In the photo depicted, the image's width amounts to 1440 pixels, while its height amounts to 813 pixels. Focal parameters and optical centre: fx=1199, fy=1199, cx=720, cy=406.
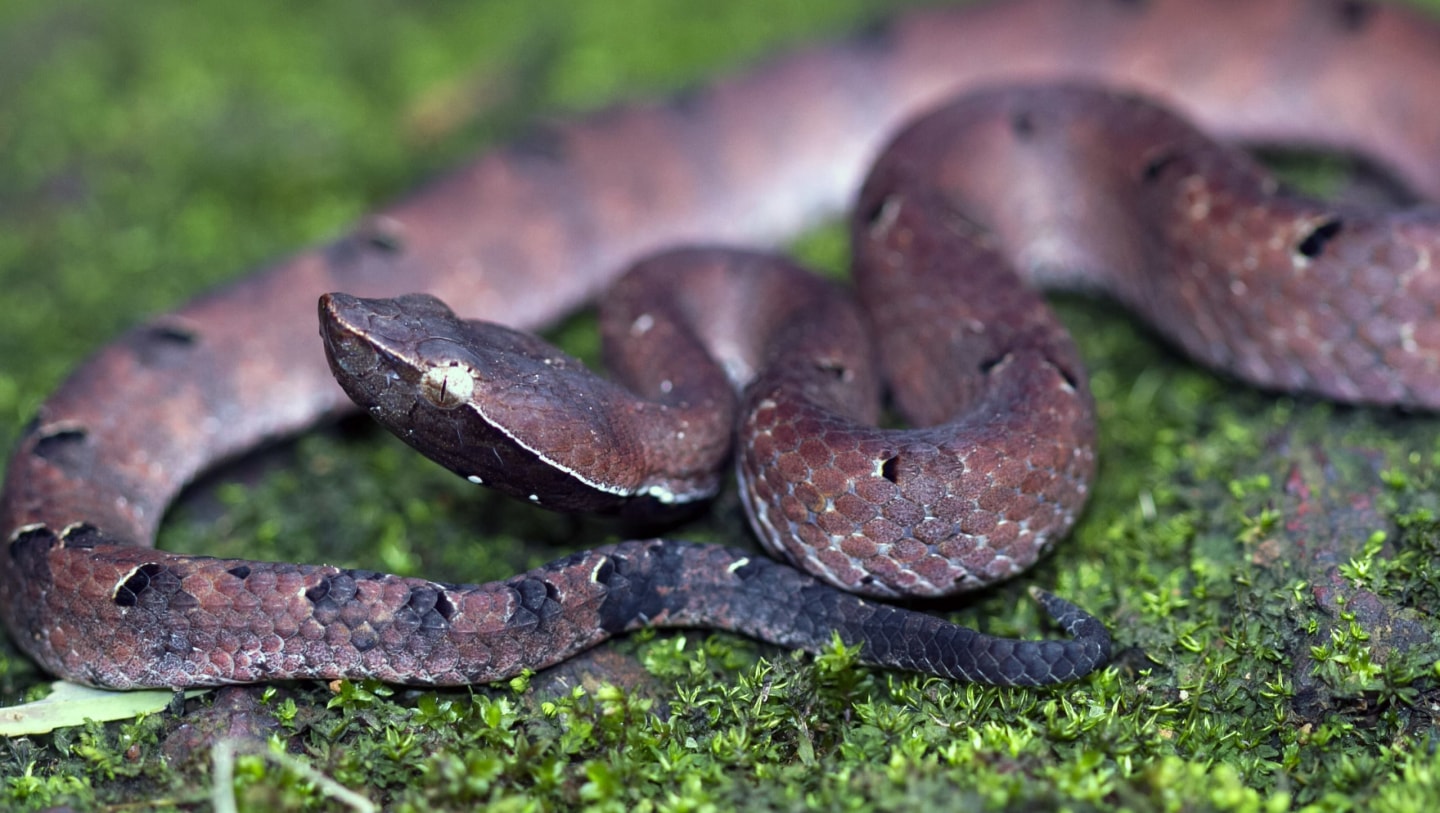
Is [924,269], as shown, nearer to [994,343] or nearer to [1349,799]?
[994,343]

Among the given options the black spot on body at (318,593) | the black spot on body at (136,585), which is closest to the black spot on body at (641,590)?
the black spot on body at (318,593)

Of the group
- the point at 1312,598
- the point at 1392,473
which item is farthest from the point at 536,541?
the point at 1392,473

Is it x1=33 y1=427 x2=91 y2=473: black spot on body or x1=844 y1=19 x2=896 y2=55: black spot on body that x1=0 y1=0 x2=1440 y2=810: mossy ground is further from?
x1=844 y1=19 x2=896 y2=55: black spot on body

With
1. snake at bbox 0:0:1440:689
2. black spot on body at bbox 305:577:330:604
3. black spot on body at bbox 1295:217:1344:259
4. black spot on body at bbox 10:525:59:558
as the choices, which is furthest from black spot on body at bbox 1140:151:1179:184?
black spot on body at bbox 10:525:59:558

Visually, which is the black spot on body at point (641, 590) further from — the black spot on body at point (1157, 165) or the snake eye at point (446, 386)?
the black spot on body at point (1157, 165)

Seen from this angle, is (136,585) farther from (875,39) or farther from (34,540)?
(875,39)
